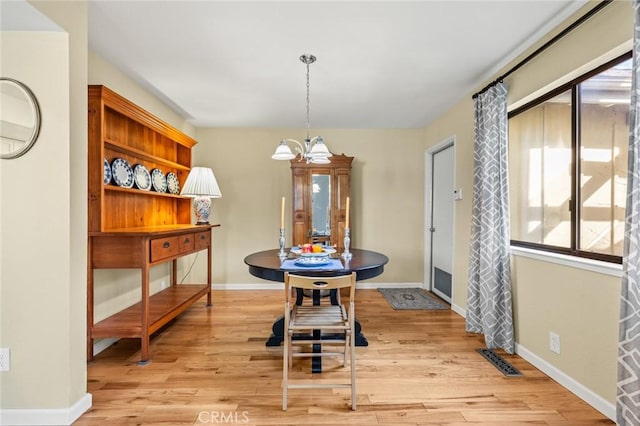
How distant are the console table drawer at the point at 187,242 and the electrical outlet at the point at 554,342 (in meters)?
3.02

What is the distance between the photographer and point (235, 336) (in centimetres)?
273

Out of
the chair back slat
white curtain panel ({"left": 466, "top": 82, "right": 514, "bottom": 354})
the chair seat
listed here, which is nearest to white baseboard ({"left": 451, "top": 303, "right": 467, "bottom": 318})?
white curtain panel ({"left": 466, "top": 82, "right": 514, "bottom": 354})

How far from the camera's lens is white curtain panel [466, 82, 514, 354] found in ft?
7.97

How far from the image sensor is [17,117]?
5.17 ft

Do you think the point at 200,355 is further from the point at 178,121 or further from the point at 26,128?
the point at 178,121

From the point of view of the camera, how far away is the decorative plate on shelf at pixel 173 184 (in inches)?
136

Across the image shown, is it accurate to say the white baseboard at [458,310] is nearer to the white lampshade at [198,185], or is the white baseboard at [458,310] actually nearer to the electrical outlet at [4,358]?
the white lampshade at [198,185]

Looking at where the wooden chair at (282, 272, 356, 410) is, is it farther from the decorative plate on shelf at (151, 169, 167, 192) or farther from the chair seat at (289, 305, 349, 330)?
the decorative plate on shelf at (151, 169, 167, 192)

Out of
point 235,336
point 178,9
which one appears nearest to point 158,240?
point 235,336

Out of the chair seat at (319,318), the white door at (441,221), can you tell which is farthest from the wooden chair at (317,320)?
the white door at (441,221)

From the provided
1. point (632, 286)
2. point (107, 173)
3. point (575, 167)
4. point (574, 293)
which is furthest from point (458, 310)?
point (107, 173)

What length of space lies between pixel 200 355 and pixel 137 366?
432 millimetres

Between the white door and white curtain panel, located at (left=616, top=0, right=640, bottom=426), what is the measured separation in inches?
87.1

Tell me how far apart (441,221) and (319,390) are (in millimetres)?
2855
